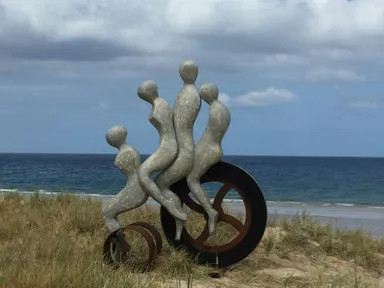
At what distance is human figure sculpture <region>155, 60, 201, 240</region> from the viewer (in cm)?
687

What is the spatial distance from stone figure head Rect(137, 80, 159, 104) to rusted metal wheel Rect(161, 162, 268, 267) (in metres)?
1.01

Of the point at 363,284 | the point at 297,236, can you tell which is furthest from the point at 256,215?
the point at 297,236

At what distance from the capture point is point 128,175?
22.9 ft

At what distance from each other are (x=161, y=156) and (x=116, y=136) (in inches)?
22.1

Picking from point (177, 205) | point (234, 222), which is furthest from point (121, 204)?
point (234, 222)

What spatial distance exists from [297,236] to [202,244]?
6.49ft

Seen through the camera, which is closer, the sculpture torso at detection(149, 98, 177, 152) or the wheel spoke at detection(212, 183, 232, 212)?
the sculpture torso at detection(149, 98, 177, 152)

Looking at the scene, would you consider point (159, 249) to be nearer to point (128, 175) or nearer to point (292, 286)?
point (128, 175)

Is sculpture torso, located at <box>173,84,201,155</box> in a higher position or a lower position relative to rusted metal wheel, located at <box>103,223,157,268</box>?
higher

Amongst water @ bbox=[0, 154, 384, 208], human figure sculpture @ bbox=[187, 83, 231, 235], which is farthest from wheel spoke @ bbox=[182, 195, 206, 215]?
water @ bbox=[0, 154, 384, 208]

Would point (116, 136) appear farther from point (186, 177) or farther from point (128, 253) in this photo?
point (128, 253)

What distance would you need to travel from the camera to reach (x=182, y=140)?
6.92 meters

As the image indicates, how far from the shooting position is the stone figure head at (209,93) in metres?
6.96

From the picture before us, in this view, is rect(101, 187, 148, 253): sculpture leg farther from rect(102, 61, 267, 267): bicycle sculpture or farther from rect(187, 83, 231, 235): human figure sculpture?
rect(187, 83, 231, 235): human figure sculpture
